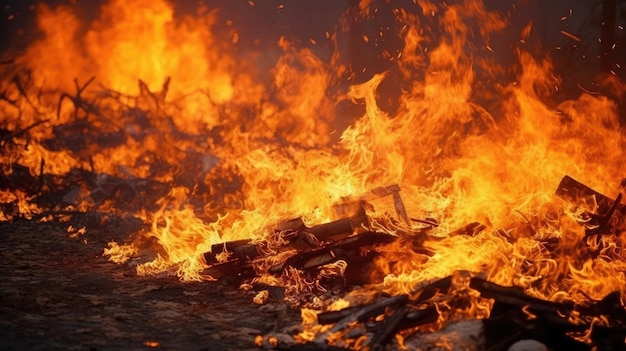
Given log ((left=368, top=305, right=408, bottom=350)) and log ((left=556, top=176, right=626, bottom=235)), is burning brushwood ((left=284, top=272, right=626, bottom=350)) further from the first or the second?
log ((left=556, top=176, right=626, bottom=235))

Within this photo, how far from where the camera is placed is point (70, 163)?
1398 centimetres

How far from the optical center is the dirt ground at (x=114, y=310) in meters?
5.05

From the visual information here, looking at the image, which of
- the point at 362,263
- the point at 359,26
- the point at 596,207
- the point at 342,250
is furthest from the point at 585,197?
the point at 359,26

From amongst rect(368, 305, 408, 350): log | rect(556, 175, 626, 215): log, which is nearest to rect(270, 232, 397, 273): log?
rect(368, 305, 408, 350): log

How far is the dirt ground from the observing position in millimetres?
5047

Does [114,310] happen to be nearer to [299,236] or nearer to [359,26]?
[299,236]

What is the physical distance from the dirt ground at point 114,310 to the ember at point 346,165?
32 cm

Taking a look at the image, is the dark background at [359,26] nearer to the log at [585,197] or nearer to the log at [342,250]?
the log at [585,197]

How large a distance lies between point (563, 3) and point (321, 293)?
16.3m

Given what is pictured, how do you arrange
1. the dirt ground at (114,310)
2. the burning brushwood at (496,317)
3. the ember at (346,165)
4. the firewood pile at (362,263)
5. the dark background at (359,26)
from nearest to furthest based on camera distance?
the burning brushwood at (496,317) < the firewood pile at (362,263) < the dirt ground at (114,310) < the ember at (346,165) < the dark background at (359,26)

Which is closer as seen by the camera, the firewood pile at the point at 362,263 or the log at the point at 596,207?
the firewood pile at the point at 362,263

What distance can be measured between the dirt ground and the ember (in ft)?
1.05

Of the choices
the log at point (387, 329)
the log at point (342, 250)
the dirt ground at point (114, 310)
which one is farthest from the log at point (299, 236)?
the log at point (387, 329)

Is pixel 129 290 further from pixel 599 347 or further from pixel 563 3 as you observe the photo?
pixel 563 3
